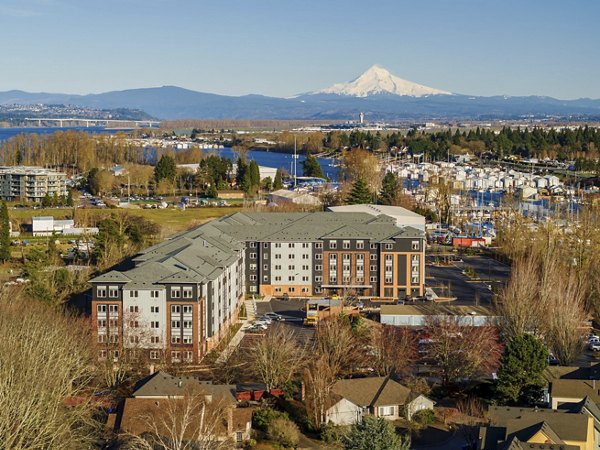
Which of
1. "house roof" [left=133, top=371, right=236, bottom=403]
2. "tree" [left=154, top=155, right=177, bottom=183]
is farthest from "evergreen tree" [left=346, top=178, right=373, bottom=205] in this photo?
"house roof" [left=133, top=371, right=236, bottom=403]

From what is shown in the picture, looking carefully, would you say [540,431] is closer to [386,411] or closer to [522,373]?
[522,373]

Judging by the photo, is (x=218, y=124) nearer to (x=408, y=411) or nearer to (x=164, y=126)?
(x=164, y=126)

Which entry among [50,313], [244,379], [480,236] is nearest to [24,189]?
[480,236]

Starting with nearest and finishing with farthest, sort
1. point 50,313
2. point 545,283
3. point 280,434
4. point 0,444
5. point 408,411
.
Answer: point 0,444 → point 280,434 → point 408,411 → point 50,313 → point 545,283

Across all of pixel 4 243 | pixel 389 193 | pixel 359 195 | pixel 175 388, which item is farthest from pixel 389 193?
pixel 175 388

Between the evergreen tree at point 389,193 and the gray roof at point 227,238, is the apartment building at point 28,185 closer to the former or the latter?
the evergreen tree at point 389,193

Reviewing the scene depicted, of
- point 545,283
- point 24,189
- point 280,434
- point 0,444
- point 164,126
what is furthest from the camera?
point 164,126
